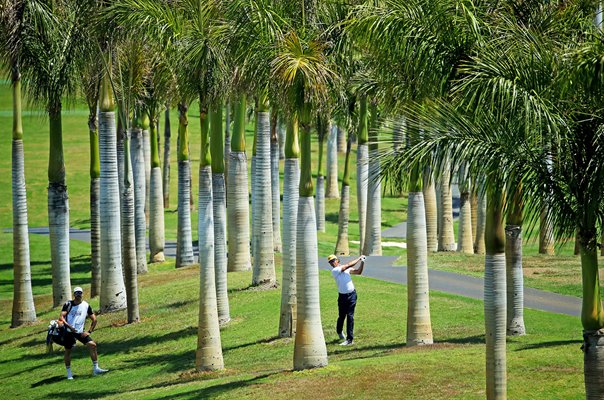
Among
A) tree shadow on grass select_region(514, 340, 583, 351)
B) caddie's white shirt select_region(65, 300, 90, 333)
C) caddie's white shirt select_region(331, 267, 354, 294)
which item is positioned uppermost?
caddie's white shirt select_region(331, 267, 354, 294)

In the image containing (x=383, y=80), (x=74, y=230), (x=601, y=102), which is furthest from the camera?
(x=74, y=230)

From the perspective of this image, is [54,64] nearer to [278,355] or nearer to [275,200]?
[275,200]

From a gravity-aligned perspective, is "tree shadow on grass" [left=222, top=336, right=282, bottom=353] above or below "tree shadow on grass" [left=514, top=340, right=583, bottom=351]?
below

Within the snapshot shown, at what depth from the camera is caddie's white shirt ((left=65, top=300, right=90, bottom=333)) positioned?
24312mm

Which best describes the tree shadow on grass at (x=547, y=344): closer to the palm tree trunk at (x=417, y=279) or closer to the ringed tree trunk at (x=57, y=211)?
the palm tree trunk at (x=417, y=279)

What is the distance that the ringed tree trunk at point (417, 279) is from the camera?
22.4m

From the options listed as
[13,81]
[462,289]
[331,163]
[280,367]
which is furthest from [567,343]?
[331,163]

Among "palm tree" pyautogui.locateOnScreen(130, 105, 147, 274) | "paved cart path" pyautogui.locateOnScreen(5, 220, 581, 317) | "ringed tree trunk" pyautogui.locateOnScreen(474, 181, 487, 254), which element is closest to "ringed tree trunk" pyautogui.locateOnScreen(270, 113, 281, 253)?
"paved cart path" pyautogui.locateOnScreen(5, 220, 581, 317)

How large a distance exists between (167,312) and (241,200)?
13.4 ft

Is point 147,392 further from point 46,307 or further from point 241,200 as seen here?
point 46,307

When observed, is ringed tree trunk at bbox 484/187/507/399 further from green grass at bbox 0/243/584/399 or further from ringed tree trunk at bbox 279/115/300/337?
ringed tree trunk at bbox 279/115/300/337

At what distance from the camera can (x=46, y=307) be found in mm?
34906

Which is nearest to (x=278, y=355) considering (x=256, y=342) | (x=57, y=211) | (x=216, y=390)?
(x=256, y=342)

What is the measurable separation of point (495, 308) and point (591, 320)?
83.8 inches
